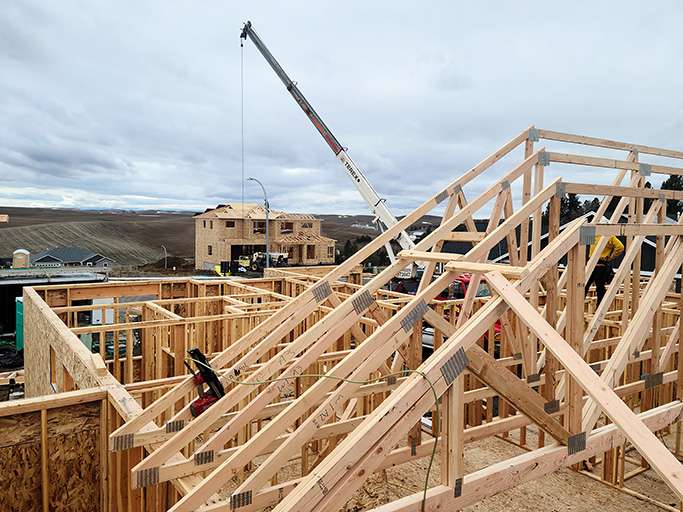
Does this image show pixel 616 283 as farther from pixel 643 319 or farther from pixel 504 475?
pixel 504 475

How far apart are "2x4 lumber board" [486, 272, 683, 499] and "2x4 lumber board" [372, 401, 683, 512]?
57 cm

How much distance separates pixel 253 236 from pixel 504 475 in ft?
122

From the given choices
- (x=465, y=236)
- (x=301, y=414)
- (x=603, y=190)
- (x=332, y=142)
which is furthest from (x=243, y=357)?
(x=332, y=142)

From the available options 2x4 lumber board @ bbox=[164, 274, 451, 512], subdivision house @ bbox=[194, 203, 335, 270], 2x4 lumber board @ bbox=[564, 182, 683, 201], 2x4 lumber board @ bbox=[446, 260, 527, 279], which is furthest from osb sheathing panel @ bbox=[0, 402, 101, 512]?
subdivision house @ bbox=[194, 203, 335, 270]

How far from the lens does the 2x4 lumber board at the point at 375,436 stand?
9.27ft

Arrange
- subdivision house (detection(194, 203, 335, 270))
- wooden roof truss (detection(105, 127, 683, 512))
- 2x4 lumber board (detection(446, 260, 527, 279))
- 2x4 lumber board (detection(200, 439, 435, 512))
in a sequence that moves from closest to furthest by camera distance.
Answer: wooden roof truss (detection(105, 127, 683, 512)) < 2x4 lumber board (detection(200, 439, 435, 512)) < 2x4 lumber board (detection(446, 260, 527, 279)) < subdivision house (detection(194, 203, 335, 270))

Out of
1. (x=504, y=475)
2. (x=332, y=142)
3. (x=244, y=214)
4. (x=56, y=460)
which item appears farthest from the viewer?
(x=244, y=214)

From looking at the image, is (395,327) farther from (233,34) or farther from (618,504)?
(233,34)

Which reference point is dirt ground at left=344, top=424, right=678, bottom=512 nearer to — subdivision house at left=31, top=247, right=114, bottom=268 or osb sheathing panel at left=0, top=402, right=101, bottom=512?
osb sheathing panel at left=0, top=402, right=101, bottom=512

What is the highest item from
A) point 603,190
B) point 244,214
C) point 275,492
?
point 244,214

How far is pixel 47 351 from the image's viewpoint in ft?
24.1

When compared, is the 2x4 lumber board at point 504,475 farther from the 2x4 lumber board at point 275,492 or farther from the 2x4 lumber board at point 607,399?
the 2x4 lumber board at point 275,492

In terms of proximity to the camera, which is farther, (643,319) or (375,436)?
(643,319)

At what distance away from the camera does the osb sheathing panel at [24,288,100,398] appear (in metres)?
5.42
